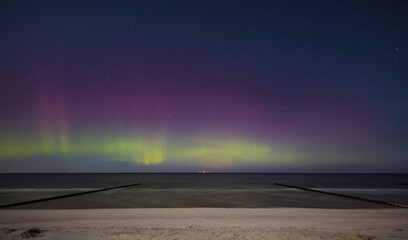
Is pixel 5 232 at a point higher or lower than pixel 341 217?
higher

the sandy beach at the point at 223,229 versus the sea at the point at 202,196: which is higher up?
the sandy beach at the point at 223,229

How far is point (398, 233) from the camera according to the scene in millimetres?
9781

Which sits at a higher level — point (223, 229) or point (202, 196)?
Answer: point (223, 229)

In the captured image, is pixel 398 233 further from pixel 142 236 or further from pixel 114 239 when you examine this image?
pixel 114 239

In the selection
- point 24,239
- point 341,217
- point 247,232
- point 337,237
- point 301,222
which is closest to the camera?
point 24,239

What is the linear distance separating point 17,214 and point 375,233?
17675 millimetres

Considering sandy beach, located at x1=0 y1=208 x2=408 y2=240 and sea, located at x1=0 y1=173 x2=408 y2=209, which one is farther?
sea, located at x1=0 y1=173 x2=408 y2=209

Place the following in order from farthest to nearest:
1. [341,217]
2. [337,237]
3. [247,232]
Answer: [341,217] < [247,232] < [337,237]

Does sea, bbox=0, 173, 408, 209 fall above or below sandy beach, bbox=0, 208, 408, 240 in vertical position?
below

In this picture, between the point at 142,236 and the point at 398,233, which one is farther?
the point at 398,233

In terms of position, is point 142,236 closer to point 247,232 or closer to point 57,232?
point 57,232

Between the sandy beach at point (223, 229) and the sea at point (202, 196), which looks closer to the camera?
the sandy beach at point (223, 229)

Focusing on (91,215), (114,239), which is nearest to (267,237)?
(114,239)

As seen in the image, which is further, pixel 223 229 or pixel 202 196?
pixel 202 196
